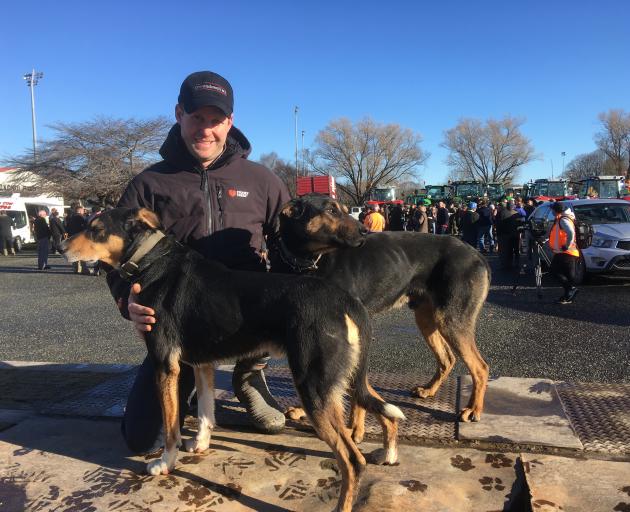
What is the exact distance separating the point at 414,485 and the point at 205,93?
2.73 meters

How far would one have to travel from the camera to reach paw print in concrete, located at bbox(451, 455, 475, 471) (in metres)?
2.91

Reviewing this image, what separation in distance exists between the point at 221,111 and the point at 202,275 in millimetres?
1149

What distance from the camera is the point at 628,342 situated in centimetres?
583

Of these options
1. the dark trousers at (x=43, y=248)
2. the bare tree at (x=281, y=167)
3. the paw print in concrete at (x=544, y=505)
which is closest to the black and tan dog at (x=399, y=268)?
the paw print in concrete at (x=544, y=505)

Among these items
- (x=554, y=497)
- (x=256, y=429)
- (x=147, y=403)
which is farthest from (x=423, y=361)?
(x=147, y=403)

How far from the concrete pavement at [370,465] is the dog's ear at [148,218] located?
5.06ft

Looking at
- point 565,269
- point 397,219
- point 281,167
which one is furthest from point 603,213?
point 281,167

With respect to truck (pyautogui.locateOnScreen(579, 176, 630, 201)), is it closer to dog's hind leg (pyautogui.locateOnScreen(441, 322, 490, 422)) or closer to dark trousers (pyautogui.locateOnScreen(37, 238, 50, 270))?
dark trousers (pyautogui.locateOnScreen(37, 238, 50, 270))

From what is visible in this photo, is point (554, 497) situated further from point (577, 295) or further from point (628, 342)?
point (577, 295)

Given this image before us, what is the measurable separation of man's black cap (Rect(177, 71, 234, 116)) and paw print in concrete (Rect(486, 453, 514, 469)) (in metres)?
2.81

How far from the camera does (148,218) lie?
9.68ft

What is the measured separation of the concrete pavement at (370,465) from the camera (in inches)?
104

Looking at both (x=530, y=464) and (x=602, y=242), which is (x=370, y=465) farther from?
(x=602, y=242)

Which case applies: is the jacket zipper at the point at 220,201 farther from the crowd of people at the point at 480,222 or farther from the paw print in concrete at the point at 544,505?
the crowd of people at the point at 480,222
